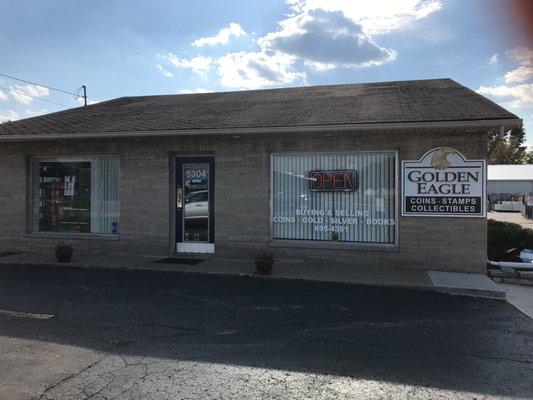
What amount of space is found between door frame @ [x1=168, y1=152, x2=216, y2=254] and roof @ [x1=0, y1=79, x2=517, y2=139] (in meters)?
0.78

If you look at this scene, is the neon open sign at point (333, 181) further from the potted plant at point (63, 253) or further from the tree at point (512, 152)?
the tree at point (512, 152)

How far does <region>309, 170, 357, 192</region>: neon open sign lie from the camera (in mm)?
10109

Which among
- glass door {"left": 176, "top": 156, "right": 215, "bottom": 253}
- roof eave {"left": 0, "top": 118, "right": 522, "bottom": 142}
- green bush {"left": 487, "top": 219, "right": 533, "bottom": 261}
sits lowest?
green bush {"left": 487, "top": 219, "right": 533, "bottom": 261}

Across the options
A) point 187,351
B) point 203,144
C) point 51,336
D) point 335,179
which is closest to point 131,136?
point 203,144

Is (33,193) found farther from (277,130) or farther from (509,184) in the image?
Result: (509,184)

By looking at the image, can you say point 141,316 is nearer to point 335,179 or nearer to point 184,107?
point 335,179

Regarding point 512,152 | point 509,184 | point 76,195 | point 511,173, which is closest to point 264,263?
point 76,195

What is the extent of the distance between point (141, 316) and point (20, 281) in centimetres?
353

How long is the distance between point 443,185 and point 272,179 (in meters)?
3.55

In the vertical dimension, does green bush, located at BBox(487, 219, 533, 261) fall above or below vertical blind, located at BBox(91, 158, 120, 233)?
below

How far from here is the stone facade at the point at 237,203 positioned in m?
9.30

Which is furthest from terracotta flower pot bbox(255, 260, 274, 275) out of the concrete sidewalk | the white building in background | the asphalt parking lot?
the white building in background

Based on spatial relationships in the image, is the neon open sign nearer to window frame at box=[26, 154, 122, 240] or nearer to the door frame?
the door frame

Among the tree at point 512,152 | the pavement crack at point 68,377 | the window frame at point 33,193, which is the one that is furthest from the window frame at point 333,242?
the tree at point 512,152
